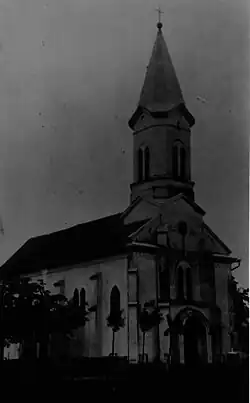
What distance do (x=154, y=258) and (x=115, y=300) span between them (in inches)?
8.8

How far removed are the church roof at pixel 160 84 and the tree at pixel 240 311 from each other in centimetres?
74

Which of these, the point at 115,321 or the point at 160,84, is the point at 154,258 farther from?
the point at 160,84

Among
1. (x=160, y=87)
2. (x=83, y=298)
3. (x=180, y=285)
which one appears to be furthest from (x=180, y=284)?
(x=160, y=87)

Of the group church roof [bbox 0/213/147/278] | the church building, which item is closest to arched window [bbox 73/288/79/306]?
the church building

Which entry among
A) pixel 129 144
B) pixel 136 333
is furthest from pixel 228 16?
pixel 136 333

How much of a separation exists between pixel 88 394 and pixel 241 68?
56.6 inches

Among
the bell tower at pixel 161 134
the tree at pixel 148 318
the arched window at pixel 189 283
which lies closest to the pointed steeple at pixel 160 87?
the bell tower at pixel 161 134

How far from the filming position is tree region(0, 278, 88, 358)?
2.36 meters

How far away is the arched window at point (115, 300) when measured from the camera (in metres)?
2.48

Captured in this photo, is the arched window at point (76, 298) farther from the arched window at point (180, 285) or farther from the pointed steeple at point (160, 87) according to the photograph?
the pointed steeple at point (160, 87)

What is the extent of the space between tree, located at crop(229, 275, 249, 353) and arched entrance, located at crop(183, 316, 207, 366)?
5.9 inches

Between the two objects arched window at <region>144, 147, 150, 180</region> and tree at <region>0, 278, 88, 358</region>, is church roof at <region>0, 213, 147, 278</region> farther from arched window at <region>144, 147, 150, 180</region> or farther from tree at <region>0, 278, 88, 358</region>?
arched window at <region>144, 147, 150, 180</region>

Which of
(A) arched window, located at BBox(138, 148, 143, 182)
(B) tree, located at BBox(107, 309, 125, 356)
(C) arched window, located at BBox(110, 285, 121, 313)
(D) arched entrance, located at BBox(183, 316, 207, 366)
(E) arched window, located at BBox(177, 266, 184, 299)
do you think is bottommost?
(D) arched entrance, located at BBox(183, 316, 207, 366)

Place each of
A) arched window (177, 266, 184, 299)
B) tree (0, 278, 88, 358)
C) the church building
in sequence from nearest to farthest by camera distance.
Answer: tree (0, 278, 88, 358) → the church building → arched window (177, 266, 184, 299)
